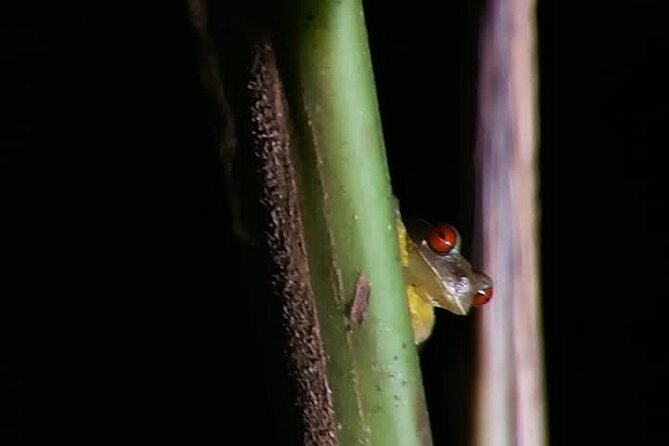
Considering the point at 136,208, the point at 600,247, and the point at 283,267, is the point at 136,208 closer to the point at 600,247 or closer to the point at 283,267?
the point at 283,267

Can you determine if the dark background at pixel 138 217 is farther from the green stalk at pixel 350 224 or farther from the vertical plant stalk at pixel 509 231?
the green stalk at pixel 350 224

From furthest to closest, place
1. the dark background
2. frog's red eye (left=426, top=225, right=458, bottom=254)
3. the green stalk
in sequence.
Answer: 1. the dark background
2. frog's red eye (left=426, top=225, right=458, bottom=254)
3. the green stalk

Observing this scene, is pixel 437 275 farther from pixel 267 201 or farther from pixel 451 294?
pixel 267 201

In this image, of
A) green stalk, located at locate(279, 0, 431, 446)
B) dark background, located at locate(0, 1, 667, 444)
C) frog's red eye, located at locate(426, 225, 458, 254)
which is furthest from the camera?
dark background, located at locate(0, 1, 667, 444)

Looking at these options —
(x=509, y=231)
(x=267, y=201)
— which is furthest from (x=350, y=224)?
(x=509, y=231)

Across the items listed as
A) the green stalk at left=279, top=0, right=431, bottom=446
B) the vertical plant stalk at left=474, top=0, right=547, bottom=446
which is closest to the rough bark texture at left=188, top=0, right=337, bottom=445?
the green stalk at left=279, top=0, right=431, bottom=446

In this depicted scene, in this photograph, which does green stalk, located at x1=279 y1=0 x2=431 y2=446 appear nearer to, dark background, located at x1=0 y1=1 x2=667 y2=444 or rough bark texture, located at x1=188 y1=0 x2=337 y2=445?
rough bark texture, located at x1=188 y1=0 x2=337 y2=445

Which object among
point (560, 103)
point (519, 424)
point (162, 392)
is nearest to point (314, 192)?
point (519, 424)
